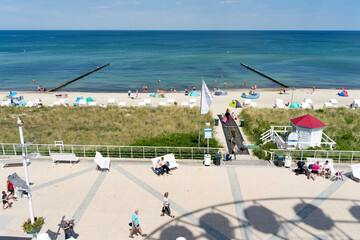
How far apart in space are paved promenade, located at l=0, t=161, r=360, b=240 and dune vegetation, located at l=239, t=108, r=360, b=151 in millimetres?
5454

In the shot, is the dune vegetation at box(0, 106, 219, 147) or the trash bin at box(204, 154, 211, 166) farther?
the dune vegetation at box(0, 106, 219, 147)

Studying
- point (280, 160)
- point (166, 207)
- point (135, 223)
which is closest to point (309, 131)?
point (280, 160)

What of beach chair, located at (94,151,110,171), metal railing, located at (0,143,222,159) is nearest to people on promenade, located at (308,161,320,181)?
metal railing, located at (0,143,222,159)

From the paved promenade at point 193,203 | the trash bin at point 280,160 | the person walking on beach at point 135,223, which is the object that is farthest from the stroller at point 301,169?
the person walking on beach at point 135,223

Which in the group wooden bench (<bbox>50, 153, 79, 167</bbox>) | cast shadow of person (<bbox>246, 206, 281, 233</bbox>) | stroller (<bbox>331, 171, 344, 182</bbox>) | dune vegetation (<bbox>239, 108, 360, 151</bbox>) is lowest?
cast shadow of person (<bbox>246, 206, 281, 233</bbox>)

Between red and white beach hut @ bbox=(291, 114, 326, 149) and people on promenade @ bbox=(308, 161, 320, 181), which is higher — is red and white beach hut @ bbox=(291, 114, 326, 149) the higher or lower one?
the higher one

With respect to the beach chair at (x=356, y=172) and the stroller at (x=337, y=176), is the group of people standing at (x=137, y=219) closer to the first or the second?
the stroller at (x=337, y=176)

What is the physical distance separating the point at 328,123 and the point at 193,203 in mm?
17531

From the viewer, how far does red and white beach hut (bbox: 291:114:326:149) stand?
17969mm

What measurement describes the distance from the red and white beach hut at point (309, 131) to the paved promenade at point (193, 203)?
3.89 metres

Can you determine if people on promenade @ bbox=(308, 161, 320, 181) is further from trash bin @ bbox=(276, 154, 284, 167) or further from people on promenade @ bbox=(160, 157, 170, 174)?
people on promenade @ bbox=(160, 157, 170, 174)

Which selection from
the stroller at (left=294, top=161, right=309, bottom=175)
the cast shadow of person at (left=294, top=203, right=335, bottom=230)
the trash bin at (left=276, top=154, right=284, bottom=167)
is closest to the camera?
the cast shadow of person at (left=294, top=203, right=335, bottom=230)

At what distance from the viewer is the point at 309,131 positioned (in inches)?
712

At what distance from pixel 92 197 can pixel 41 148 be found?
22.6 ft
